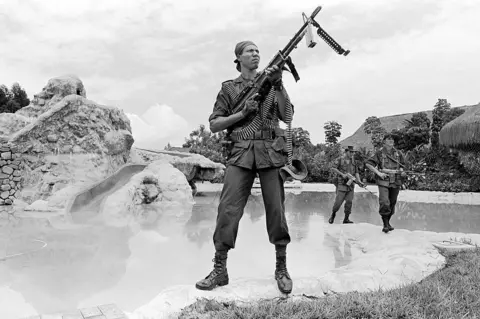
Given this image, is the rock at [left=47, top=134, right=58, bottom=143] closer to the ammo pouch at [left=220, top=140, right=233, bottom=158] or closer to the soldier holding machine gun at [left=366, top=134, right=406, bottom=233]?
the soldier holding machine gun at [left=366, top=134, right=406, bottom=233]

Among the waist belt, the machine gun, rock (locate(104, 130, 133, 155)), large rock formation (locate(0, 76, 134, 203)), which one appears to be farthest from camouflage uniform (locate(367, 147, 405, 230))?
rock (locate(104, 130, 133, 155))

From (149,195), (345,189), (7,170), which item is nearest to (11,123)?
(7,170)

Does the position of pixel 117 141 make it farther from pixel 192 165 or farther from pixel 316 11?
pixel 316 11

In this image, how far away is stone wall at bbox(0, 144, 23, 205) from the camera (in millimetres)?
11383

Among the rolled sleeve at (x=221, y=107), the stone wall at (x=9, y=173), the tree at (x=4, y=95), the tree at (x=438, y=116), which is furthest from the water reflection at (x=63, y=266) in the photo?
the tree at (x=4, y=95)

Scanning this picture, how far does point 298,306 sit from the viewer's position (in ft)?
9.00

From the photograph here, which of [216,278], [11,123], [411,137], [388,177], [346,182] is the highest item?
[411,137]

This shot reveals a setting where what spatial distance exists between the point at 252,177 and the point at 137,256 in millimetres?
2919

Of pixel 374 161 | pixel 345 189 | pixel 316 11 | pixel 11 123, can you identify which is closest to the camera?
pixel 316 11

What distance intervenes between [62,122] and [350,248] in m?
9.45

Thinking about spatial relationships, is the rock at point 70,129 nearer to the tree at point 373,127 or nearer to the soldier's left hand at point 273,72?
the soldier's left hand at point 273,72

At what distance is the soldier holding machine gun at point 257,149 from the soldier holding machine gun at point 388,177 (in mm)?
3727

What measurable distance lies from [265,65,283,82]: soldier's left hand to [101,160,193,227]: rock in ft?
22.8

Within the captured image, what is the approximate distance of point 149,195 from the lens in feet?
39.3
